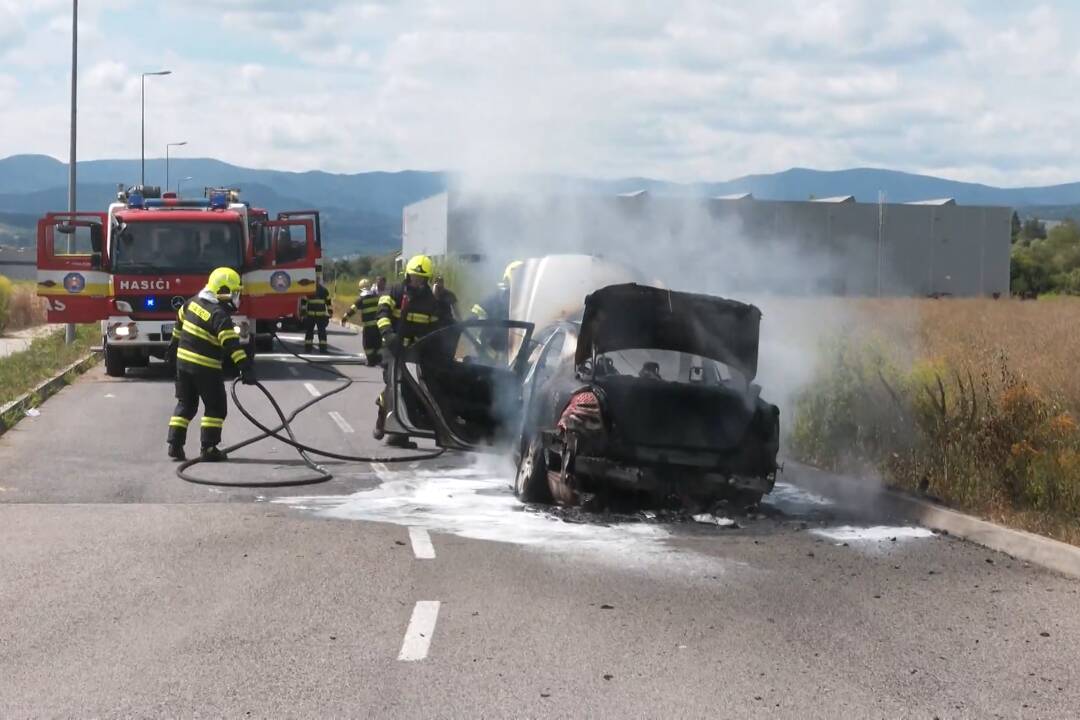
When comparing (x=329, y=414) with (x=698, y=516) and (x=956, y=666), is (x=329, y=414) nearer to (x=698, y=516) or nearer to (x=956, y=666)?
(x=698, y=516)

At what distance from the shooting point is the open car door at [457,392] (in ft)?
41.5

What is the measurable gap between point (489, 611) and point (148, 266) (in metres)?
16.7

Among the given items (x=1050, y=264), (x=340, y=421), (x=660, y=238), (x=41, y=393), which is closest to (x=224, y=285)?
(x=340, y=421)

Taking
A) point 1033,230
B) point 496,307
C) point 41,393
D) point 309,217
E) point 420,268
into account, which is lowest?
point 41,393

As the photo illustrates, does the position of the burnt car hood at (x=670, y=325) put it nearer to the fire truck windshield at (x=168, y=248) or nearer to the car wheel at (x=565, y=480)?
the car wheel at (x=565, y=480)

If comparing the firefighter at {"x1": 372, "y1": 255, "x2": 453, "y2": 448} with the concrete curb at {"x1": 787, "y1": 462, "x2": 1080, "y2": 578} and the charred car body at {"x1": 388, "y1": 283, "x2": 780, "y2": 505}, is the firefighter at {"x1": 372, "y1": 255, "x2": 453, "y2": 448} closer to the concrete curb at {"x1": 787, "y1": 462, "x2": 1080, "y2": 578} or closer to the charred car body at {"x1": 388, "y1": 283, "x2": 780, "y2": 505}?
the charred car body at {"x1": 388, "y1": 283, "x2": 780, "y2": 505}

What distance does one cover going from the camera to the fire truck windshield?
74.3 feet

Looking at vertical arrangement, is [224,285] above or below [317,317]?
above

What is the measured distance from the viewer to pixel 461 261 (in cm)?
3234

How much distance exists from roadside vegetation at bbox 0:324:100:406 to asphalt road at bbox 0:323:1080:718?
27.7ft

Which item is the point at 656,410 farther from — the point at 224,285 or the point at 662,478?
the point at 224,285

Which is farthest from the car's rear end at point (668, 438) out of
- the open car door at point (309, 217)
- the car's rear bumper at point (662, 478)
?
the open car door at point (309, 217)

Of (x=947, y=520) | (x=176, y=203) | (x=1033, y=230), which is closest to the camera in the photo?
(x=947, y=520)

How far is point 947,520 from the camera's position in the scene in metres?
10.2
